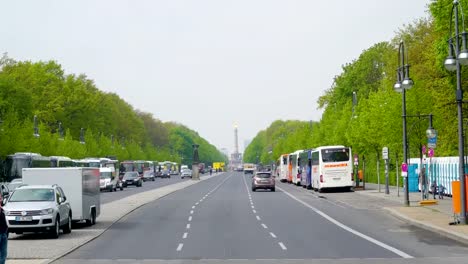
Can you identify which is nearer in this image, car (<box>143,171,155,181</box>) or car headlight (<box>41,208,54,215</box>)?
car headlight (<box>41,208,54,215</box>)

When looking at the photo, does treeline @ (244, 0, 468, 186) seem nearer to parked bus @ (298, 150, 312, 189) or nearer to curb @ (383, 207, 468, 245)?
parked bus @ (298, 150, 312, 189)

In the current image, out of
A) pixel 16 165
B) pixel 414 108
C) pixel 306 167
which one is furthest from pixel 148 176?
pixel 414 108

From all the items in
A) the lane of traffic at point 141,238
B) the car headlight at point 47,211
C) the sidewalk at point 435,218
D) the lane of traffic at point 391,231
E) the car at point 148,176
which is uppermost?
the car at point 148,176

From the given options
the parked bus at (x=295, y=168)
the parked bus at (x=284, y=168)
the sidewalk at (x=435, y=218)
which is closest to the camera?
the sidewalk at (x=435, y=218)

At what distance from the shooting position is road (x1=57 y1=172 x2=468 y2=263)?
62.1ft

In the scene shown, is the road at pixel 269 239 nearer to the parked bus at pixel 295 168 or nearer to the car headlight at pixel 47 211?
the car headlight at pixel 47 211

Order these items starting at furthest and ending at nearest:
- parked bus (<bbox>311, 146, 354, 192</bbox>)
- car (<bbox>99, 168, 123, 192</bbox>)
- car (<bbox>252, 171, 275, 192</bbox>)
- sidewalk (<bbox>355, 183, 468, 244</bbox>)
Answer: car (<bbox>99, 168, 123, 192</bbox>)
car (<bbox>252, 171, 275, 192</bbox>)
parked bus (<bbox>311, 146, 354, 192</bbox>)
sidewalk (<bbox>355, 183, 468, 244</bbox>)

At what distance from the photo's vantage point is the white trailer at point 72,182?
28547mm

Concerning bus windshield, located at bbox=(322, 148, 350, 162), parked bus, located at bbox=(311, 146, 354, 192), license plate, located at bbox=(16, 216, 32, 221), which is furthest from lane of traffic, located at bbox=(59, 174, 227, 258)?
bus windshield, located at bbox=(322, 148, 350, 162)

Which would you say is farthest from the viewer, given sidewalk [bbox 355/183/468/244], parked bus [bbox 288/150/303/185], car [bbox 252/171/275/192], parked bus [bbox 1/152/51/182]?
parked bus [bbox 288/150/303/185]

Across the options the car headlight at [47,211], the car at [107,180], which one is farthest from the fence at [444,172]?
the car at [107,180]

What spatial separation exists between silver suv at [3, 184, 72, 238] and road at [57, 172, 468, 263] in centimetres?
165

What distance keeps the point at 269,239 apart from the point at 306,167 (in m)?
49.9

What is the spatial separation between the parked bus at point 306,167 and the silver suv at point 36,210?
4511 centimetres
